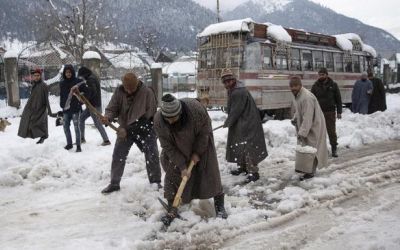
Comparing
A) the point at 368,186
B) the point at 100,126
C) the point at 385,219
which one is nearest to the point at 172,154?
the point at 385,219

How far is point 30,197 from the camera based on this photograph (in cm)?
620

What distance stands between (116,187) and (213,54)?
965 cm

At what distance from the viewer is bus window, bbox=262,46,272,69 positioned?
14.3 m

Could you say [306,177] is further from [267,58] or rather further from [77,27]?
[77,27]

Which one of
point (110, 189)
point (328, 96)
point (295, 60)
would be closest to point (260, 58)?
point (295, 60)

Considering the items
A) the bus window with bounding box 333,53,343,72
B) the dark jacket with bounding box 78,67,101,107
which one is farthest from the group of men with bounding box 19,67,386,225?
the bus window with bounding box 333,53,343,72

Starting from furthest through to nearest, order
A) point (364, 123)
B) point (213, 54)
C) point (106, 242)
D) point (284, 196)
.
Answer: point (213, 54), point (364, 123), point (284, 196), point (106, 242)

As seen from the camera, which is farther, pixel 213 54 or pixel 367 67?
pixel 367 67

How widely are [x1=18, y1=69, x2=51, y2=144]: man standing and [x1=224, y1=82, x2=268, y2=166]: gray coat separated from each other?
3.94m

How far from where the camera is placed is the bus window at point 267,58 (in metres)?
14.3

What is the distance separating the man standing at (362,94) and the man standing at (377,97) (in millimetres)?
213

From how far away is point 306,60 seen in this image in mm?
15984

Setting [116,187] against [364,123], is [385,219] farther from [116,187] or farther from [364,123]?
[364,123]

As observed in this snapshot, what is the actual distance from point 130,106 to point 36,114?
11.3ft
